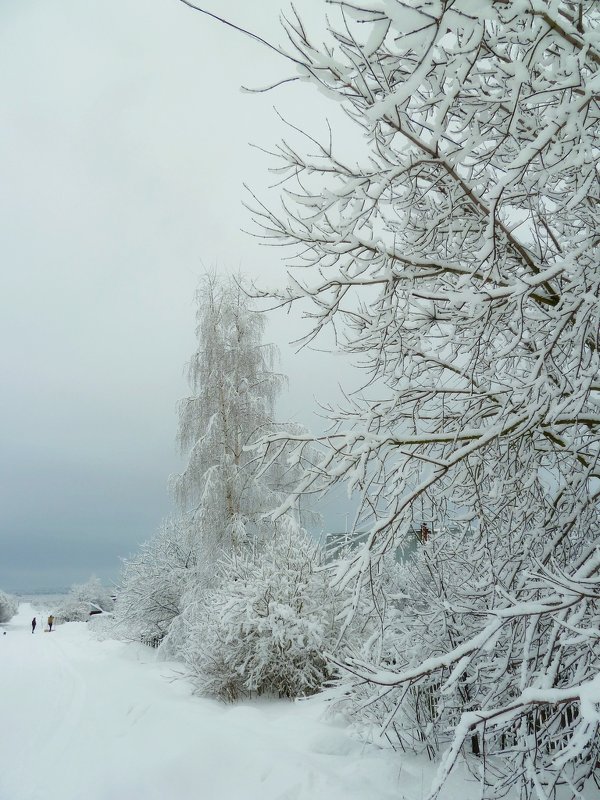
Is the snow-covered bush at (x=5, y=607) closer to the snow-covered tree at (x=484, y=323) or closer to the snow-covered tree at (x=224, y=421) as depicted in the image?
the snow-covered tree at (x=224, y=421)

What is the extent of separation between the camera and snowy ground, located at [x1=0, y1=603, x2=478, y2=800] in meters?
3.99

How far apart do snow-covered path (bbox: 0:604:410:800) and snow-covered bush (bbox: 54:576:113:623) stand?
4911cm

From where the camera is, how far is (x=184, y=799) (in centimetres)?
404

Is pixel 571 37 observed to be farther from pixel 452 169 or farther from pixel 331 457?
pixel 331 457

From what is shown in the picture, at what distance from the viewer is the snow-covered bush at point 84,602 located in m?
52.2

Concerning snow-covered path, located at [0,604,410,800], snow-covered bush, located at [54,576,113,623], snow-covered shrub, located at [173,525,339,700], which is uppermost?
snow-covered shrub, located at [173,525,339,700]

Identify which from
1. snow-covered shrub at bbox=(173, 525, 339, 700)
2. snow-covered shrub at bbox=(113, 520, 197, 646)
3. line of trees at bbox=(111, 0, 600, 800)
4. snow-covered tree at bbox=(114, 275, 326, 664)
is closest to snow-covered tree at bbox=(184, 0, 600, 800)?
line of trees at bbox=(111, 0, 600, 800)

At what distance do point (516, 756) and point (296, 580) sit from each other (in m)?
5.22

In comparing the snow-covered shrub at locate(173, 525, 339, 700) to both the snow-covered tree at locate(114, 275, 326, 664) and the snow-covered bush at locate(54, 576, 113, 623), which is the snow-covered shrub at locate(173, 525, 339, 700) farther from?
the snow-covered bush at locate(54, 576, 113, 623)

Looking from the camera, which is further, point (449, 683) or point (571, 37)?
point (449, 683)

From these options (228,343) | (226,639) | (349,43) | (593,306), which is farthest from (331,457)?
(228,343)

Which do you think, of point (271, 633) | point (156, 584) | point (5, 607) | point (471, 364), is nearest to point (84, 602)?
point (5, 607)

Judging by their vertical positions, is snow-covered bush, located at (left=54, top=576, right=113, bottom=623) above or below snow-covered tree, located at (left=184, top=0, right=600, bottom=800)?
below

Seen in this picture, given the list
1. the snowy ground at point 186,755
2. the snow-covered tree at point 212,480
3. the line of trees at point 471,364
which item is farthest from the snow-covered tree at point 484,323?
the snow-covered tree at point 212,480
